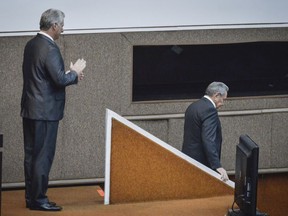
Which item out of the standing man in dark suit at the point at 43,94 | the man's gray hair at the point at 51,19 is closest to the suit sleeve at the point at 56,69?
the standing man in dark suit at the point at 43,94

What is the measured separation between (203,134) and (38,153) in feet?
3.95

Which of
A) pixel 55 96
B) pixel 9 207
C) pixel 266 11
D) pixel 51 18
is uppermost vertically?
pixel 266 11

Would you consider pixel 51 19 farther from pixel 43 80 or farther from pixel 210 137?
pixel 210 137

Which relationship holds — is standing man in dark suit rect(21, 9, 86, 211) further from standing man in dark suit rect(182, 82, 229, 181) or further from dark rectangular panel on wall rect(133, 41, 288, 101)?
dark rectangular panel on wall rect(133, 41, 288, 101)

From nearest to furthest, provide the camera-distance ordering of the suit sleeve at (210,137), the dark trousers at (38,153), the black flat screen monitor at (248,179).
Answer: the black flat screen monitor at (248,179) < the dark trousers at (38,153) < the suit sleeve at (210,137)

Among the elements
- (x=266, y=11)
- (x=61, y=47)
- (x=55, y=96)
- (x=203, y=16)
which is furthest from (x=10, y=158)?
(x=266, y=11)

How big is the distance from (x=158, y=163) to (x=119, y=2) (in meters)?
1.73

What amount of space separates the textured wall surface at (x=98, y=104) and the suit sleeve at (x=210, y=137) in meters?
1.27

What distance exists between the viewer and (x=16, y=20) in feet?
24.4

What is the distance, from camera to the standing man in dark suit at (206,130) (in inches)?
265

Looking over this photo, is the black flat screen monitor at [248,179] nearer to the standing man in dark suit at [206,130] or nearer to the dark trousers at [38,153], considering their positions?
the standing man in dark suit at [206,130]

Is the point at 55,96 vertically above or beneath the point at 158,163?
above

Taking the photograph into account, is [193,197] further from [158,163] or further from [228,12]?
[228,12]

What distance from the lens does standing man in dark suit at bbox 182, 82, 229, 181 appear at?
22.1 ft
